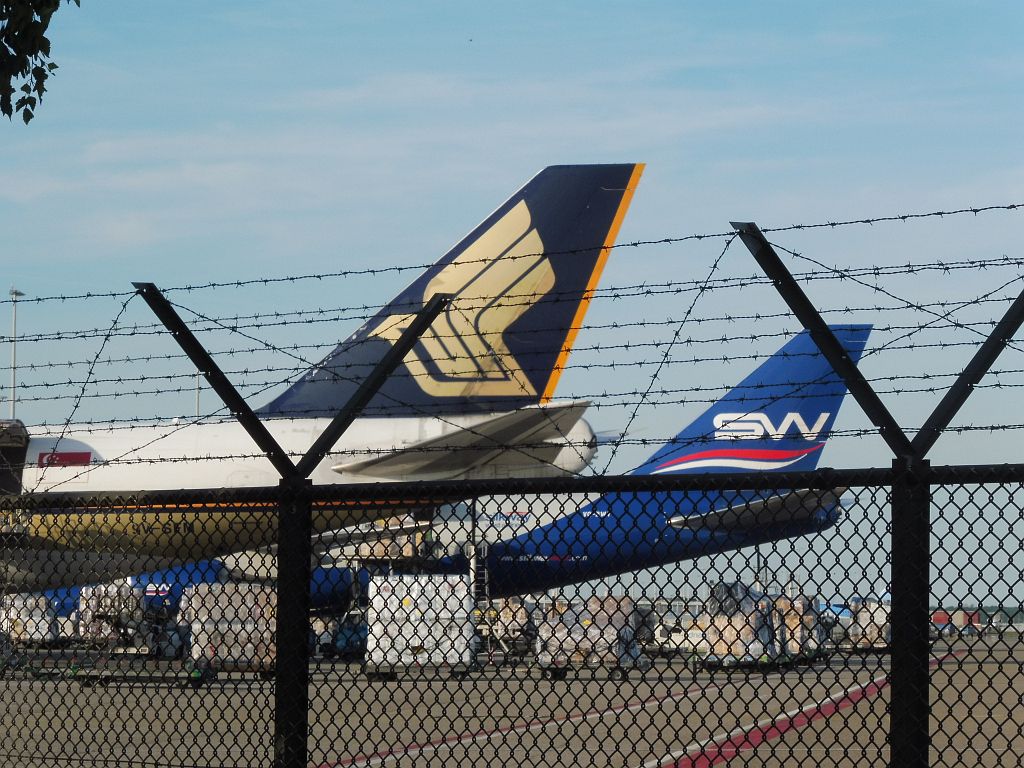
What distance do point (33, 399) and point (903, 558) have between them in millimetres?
4285

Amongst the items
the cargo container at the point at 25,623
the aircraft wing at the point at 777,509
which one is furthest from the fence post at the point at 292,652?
the cargo container at the point at 25,623

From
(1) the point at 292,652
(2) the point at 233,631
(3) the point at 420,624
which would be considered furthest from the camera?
(2) the point at 233,631

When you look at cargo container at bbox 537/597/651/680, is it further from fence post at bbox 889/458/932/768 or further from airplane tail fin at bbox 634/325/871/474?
airplane tail fin at bbox 634/325/871/474

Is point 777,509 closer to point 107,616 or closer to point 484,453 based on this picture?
point 107,616

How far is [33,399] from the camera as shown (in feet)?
20.7

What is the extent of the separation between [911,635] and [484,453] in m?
15.1

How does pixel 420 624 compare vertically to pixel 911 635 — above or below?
above

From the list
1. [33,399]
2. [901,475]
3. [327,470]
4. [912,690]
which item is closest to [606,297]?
[901,475]

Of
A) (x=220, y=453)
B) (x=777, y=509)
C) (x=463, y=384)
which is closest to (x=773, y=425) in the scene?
(x=463, y=384)

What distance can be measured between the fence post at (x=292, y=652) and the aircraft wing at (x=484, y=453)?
9830 mm

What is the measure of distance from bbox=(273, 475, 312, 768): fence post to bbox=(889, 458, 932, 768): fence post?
5.92 feet

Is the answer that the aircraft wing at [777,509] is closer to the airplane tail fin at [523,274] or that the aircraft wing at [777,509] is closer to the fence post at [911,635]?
the fence post at [911,635]

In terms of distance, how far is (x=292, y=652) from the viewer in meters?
4.25

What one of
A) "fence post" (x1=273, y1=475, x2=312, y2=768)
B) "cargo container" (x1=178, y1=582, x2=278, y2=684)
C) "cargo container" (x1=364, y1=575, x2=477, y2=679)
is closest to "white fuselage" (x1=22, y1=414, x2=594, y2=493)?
"cargo container" (x1=178, y1=582, x2=278, y2=684)
